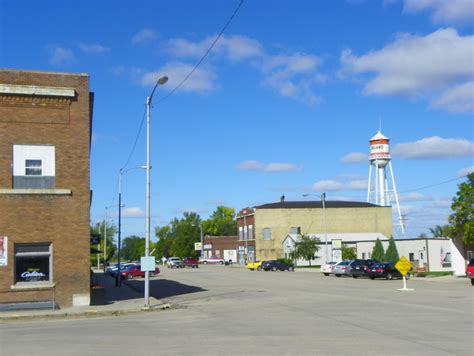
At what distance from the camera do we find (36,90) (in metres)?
24.8

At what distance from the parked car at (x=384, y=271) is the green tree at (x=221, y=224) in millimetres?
127429

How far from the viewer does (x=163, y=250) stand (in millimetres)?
178375

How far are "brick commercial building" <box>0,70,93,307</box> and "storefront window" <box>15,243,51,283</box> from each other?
38 mm

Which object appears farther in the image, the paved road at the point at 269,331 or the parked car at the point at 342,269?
the parked car at the point at 342,269

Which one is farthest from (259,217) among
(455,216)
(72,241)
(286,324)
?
(286,324)

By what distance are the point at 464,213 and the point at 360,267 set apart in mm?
10147

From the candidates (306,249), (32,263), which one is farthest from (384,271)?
(306,249)

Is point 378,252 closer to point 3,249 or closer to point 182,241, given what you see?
point 3,249

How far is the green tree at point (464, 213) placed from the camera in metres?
43.7

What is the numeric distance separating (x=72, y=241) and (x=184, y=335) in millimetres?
11316

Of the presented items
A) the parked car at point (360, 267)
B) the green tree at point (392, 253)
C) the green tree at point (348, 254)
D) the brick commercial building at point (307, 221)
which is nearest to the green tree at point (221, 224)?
the brick commercial building at point (307, 221)

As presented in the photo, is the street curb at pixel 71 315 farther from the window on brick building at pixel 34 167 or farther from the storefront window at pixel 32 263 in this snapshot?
the window on brick building at pixel 34 167

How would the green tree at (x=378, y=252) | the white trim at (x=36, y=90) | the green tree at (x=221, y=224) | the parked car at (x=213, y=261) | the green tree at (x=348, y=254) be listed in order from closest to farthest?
1. the white trim at (x=36, y=90)
2. the green tree at (x=378, y=252)
3. the green tree at (x=348, y=254)
4. the parked car at (x=213, y=261)
5. the green tree at (x=221, y=224)

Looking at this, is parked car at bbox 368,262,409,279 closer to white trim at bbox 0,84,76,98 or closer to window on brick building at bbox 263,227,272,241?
white trim at bbox 0,84,76,98
